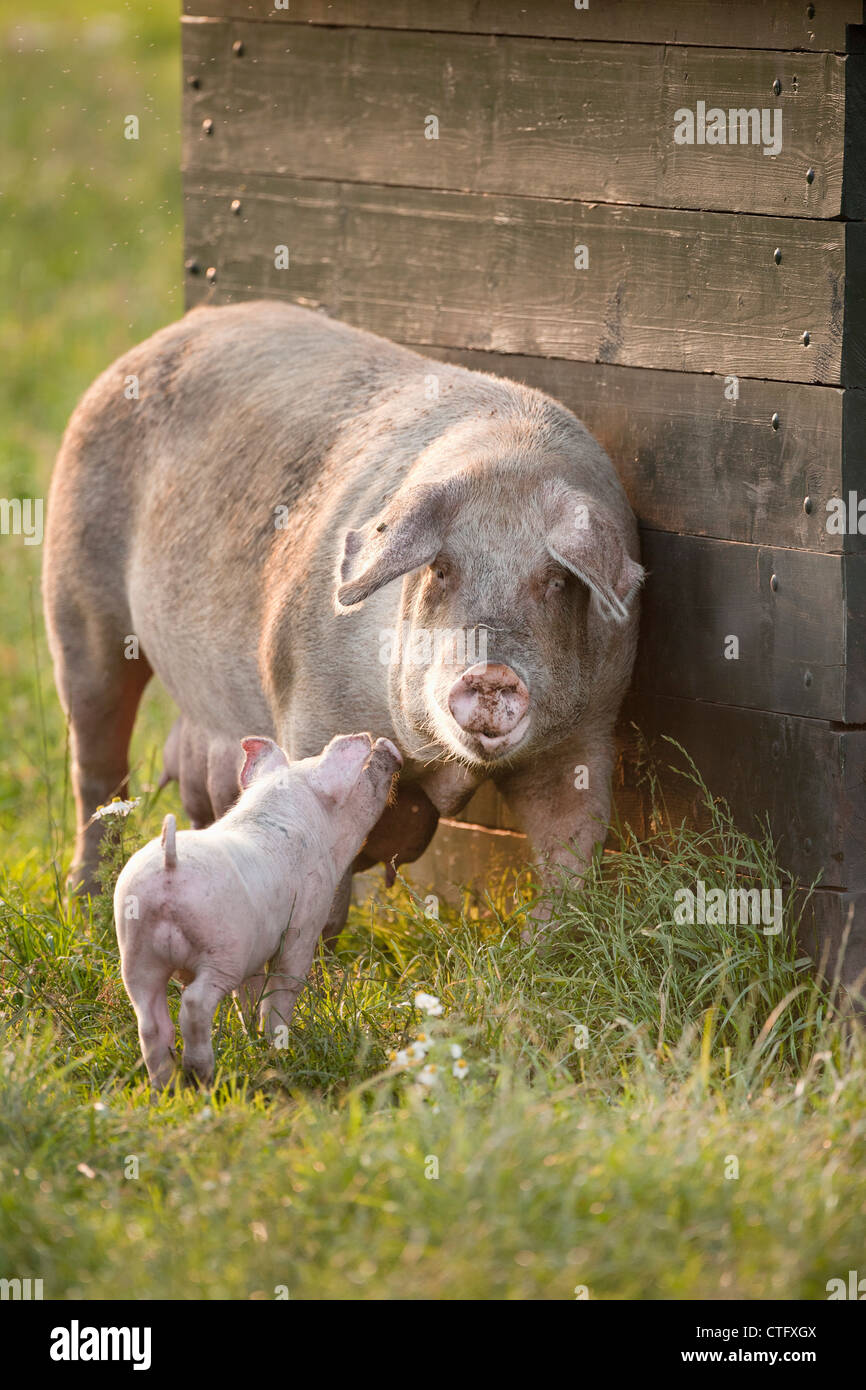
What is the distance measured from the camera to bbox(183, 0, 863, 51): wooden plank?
393cm

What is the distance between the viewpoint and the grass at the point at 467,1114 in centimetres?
281

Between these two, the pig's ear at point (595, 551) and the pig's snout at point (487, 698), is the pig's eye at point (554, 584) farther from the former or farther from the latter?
the pig's snout at point (487, 698)

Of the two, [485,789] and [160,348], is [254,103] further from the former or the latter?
[485,789]

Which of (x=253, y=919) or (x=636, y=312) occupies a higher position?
(x=636, y=312)

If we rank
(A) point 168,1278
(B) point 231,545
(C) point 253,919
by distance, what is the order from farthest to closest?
(B) point 231,545 → (C) point 253,919 → (A) point 168,1278

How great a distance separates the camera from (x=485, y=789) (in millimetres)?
5008

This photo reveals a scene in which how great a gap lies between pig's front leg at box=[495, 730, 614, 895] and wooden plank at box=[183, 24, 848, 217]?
4.44 ft

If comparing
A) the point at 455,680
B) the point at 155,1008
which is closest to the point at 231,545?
the point at 455,680

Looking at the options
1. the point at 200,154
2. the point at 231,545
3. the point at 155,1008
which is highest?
the point at 200,154

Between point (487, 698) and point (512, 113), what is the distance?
1.80 metres

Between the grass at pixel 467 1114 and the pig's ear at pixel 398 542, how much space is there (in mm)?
908

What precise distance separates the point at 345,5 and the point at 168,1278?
146 inches
